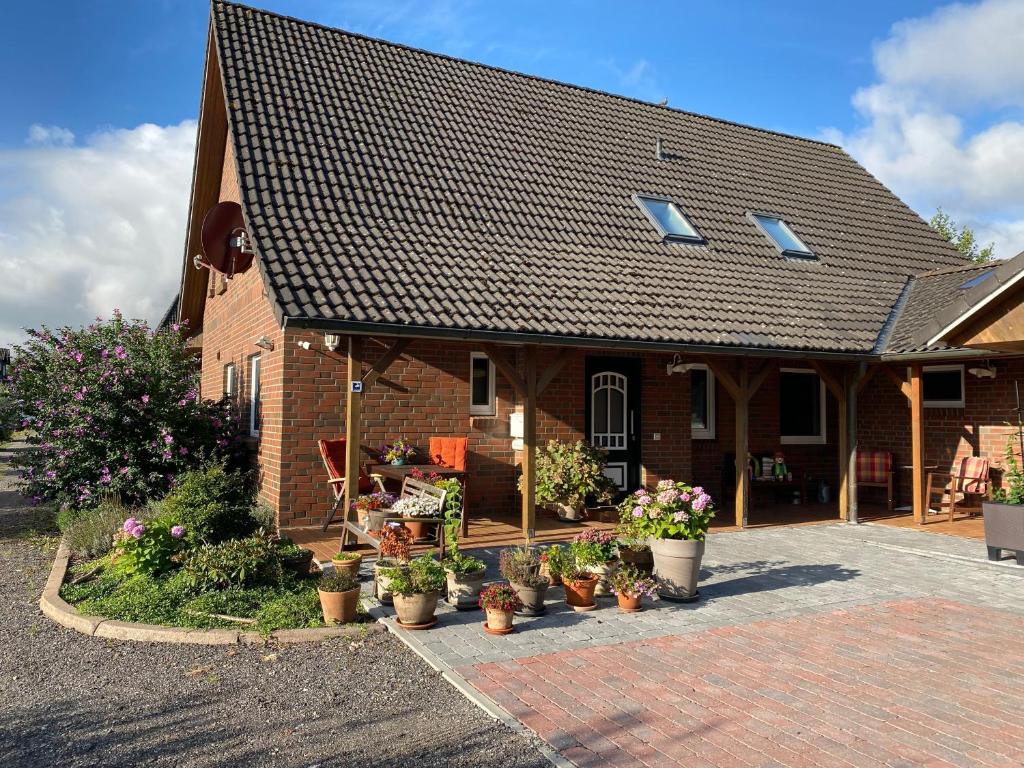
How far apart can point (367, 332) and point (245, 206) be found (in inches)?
107

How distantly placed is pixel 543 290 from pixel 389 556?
429 centimetres

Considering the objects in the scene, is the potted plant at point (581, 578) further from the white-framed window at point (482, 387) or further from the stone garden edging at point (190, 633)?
the white-framed window at point (482, 387)

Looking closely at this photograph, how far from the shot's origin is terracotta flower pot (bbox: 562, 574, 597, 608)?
22.1 feet

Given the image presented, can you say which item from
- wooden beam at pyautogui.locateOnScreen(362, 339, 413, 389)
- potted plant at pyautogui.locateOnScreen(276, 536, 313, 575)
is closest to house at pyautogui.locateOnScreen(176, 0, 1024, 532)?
wooden beam at pyautogui.locateOnScreen(362, 339, 413, 389)

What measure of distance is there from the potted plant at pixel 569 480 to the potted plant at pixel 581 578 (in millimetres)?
4045

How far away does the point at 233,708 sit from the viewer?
4.54 m

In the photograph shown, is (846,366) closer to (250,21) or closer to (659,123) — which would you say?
(659,123)

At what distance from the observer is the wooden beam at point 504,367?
921cm

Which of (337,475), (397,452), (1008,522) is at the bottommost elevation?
(1008,522)

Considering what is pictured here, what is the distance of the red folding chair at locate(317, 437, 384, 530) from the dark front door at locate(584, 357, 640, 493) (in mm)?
3817

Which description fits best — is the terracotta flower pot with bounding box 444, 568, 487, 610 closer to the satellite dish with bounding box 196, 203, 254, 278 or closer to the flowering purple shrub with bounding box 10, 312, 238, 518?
the flowering purple shrub with bounding box 10, 312, 238, 518

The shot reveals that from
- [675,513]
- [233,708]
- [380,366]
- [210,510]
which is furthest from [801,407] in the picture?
[233,708]

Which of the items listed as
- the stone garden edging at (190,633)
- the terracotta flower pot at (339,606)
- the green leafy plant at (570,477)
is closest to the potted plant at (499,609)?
the stone garden edging at (190,633)

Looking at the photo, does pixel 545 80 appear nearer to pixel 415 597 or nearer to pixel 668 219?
pixel 668 219
